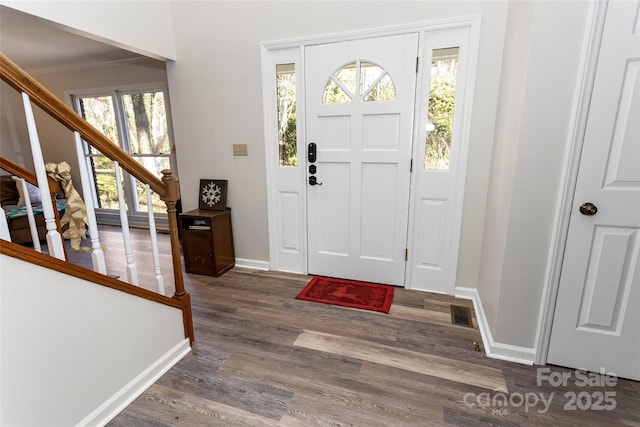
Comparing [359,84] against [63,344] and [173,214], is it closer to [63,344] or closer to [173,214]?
[173,214]

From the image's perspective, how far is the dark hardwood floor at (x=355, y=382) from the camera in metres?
1.43

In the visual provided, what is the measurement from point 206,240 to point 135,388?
1453 mm

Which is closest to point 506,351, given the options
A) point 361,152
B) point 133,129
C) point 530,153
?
point 530,153

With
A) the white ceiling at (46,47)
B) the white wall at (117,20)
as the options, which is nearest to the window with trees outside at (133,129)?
the white ceiling at (46,47)

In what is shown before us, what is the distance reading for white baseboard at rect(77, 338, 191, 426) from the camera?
1392 millimetres

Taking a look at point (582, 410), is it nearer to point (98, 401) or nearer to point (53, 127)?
point (98, 401)

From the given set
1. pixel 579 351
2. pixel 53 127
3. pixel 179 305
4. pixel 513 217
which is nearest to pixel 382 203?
pixel 513 217

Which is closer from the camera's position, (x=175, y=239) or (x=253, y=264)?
(x=175, y=239)

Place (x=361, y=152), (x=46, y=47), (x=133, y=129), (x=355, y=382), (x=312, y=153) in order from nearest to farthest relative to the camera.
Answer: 1. (x=355, y=382)
2. (x=361, y=152)
3. (x=312, y=153)
4. (x=46, y=47)
5. (x=133, y=129)

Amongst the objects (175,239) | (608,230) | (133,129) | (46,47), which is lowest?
(175,239)

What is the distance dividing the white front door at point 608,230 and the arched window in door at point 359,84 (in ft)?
4.14

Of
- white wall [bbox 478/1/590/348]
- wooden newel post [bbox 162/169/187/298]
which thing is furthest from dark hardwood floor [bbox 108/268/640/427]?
wooden newel post [bbox 162/169/187/298]

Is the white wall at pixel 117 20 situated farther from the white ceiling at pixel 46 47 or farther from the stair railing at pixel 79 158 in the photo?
the stair railing at pixel 79 158

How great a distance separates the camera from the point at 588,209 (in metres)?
1.50
